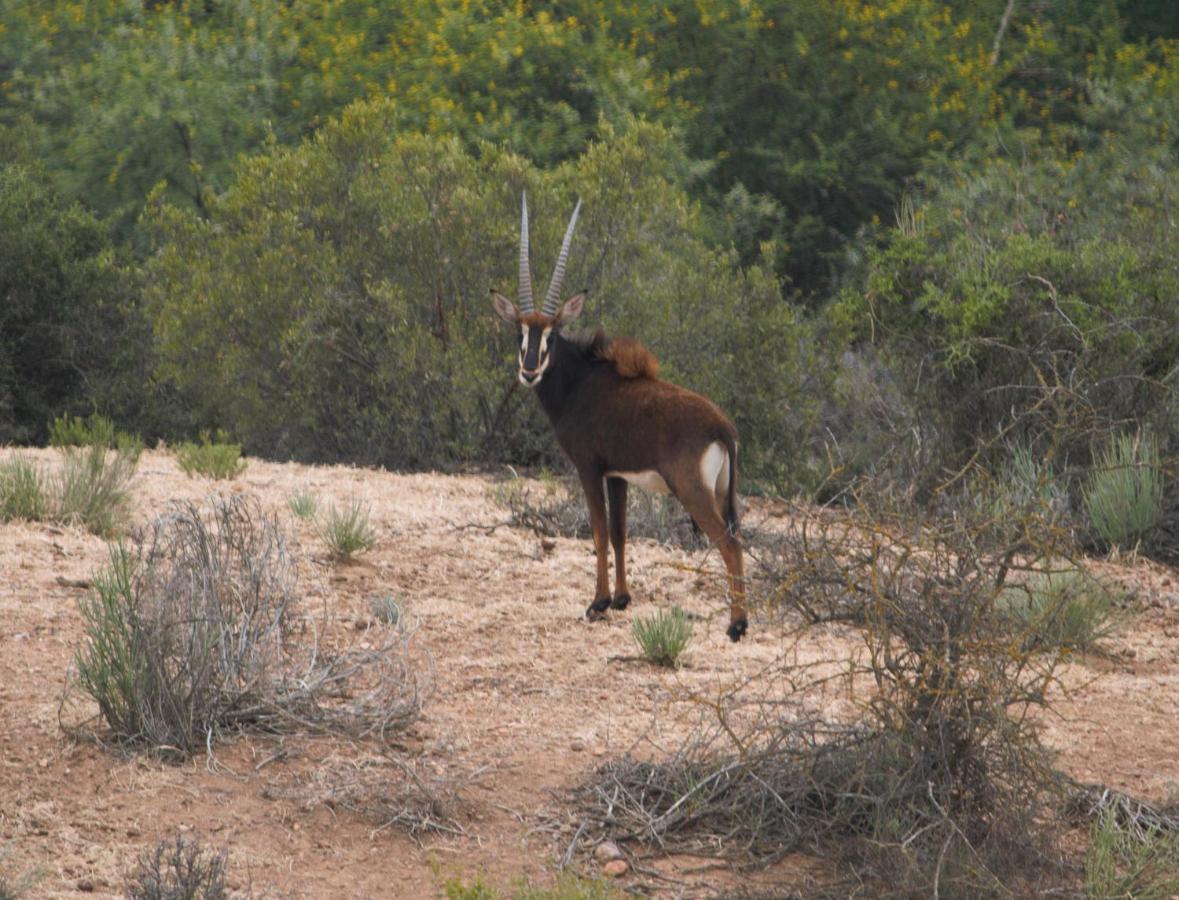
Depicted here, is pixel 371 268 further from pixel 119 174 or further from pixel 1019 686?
pixel 1019 686

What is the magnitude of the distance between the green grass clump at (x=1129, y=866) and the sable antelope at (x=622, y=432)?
2.56m

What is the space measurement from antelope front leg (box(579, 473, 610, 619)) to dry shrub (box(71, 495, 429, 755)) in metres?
1.70

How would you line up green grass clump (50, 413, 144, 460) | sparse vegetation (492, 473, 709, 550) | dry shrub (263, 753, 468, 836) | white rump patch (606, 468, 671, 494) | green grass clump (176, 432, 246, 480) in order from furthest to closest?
green grass clump (176, 432, 246, 480) < green grass clump (50, 413, 144, 460) < sparse vegetation (492, 473, 709, 550) < white rump patch (606, 468, 671, 494) < dry shrub (263, 753, 468, 836)

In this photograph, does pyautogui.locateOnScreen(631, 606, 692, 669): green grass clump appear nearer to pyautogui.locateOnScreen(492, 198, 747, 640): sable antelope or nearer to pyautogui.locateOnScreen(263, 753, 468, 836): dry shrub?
pyautogui.locateOnScreen(492, 198, 747, 640): sable antelope

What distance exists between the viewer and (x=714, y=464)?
7.84 m

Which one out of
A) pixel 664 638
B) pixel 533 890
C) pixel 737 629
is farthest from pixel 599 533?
pixel 533 890

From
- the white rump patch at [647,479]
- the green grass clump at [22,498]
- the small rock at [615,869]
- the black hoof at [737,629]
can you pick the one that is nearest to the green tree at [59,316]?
the green grass clump at [22,498]

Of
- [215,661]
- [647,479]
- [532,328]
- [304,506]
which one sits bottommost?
[304,506]

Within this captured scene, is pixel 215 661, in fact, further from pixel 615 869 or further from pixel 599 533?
pixel 599 533

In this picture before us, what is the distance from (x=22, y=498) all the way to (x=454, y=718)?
3.60 m

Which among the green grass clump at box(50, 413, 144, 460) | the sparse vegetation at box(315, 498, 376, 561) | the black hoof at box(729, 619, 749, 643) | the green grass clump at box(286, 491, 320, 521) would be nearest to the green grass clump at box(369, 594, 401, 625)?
the sparse vegetation at box(315, 498, 376, 561)

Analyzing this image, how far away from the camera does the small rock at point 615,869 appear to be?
5199 mm

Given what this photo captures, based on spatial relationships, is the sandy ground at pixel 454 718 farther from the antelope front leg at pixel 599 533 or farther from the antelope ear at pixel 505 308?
the antelope ear at pixel 505 308

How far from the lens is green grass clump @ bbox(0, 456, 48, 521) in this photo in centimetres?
894
